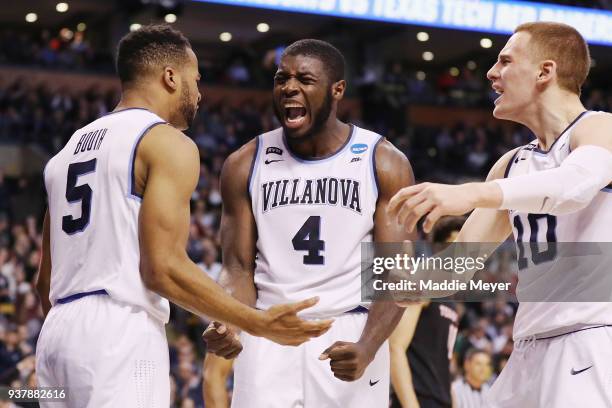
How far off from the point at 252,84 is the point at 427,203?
21.8m

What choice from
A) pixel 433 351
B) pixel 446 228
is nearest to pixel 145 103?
pixel 446 228

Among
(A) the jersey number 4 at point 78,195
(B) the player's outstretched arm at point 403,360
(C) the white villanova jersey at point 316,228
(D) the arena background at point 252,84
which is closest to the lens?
(A) the jersey number 4 at point 78,195

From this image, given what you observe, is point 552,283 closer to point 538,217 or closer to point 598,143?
point 538,217

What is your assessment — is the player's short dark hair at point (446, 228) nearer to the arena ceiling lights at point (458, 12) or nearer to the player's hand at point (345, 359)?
the player's hand at point (345, 359)

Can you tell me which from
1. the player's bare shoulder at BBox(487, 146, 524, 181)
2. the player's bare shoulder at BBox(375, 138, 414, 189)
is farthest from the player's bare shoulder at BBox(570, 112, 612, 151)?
the player's bare shoulder at BBox(375, 138, 414, 189)

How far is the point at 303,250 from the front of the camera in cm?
457

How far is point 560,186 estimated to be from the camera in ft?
11.2

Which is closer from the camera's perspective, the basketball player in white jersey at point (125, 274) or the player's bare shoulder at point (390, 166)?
the basketball player in white jersey at point (125, 274)

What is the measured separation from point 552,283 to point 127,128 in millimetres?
1908

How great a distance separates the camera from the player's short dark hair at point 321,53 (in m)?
4.74

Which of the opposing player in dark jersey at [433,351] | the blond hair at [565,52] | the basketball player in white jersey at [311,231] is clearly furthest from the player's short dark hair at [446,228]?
the blond hair at [565,52]

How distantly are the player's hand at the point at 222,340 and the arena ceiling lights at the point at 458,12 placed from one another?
1676cm

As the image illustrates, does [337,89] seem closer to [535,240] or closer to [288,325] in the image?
[535,240]

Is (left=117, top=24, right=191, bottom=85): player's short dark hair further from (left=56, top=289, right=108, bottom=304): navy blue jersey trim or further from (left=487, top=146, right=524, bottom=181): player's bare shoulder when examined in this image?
(left=487, top=146, right=524, bottom=181): player's bare shoulder
